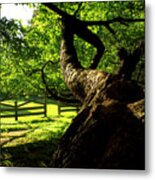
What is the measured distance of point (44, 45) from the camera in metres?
3.77

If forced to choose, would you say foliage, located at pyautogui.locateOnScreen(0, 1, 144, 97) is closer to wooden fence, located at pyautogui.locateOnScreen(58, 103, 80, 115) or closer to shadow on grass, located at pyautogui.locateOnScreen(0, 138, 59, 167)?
wooden fence, located at pyautogui.locateOnScreen(58, 103, 80, 115)

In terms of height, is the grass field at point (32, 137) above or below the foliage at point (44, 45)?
below

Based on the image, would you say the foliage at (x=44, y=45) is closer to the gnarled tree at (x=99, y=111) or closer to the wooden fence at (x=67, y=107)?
the gnarled tree at (x=99, y=111)

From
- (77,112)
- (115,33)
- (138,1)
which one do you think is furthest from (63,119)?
(138,1)

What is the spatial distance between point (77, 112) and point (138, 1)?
0.95m

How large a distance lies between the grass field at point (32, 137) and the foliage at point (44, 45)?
0.18 metres

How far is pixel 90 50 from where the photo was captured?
3.70m

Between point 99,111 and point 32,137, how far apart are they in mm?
574

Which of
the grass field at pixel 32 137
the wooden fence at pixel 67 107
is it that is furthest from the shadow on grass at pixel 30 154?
the wooden fence at pixel 67 107

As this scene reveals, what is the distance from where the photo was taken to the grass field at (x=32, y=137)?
12.1ft

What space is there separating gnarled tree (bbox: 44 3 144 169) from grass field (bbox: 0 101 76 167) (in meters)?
0.07

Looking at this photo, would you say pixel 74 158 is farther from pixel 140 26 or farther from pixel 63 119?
pixel 140 26

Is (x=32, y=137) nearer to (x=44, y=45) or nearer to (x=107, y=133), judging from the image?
(x=107, y=133)

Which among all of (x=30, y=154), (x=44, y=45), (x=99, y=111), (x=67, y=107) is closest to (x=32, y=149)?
(x=30, y=154)
